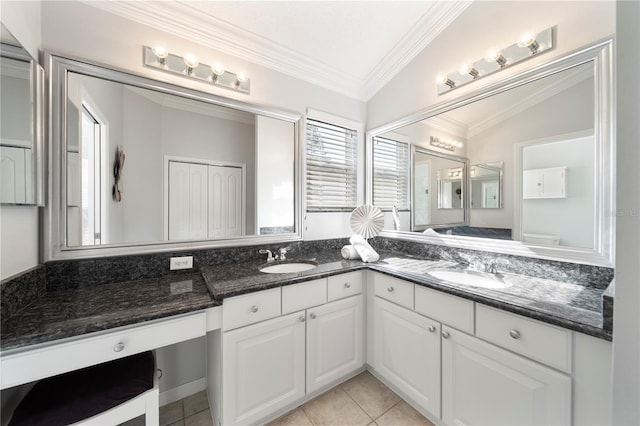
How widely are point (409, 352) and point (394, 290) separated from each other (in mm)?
377

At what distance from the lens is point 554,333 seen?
3.04 feet

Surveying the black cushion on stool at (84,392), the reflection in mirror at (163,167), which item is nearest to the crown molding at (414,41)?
the reflection in mirror at (163,167)

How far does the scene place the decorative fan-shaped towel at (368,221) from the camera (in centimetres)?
203

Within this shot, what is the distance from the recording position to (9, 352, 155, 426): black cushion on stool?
828 millimetres

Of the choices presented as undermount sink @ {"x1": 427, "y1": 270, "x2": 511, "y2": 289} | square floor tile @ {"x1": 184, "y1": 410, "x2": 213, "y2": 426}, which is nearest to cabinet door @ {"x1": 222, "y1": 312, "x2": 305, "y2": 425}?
square floor tile @ {"x1": 184, "y1": 410, "x2": 213, "y2": 426}

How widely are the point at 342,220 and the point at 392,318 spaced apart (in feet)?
3.37

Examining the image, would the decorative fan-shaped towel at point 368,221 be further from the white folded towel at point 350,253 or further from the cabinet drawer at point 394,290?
the cabinet drawer at point 394,290

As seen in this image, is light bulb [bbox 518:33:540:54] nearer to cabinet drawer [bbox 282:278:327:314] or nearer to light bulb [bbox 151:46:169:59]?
cabinet drawer [bbox 282:278:327:314]

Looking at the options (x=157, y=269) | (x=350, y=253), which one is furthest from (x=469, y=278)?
(x=157, y=269)

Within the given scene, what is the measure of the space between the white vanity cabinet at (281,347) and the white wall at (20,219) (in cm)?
89

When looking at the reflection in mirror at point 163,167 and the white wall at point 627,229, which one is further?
the reflection in mirror at point 163,167

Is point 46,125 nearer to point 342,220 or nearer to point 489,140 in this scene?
point 342,220

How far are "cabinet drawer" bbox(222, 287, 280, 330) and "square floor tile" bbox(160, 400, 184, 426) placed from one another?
2.66 feet

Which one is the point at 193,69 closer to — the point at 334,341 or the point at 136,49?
the point at 136,49
